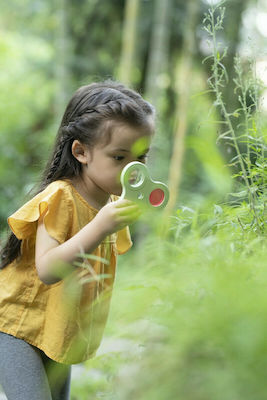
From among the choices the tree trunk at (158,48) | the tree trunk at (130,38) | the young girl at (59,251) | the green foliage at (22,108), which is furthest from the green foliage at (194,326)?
the tree trunk at (130,38)

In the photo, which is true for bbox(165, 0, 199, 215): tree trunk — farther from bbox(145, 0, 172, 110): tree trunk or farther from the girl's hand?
the girl's hand

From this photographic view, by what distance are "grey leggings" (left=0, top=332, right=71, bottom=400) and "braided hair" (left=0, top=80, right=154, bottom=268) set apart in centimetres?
23

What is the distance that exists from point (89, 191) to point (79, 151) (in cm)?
12

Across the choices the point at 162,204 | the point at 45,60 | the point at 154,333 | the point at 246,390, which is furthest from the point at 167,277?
the point at 45,60

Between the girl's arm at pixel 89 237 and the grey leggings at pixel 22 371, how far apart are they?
26 cm

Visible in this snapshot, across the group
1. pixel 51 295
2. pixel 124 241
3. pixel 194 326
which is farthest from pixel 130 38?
pixel 194 326

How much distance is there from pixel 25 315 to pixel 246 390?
1.00m

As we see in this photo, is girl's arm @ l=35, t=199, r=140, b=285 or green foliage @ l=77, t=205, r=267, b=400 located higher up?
green foliage @ l=77, t=205, r=267, b=400

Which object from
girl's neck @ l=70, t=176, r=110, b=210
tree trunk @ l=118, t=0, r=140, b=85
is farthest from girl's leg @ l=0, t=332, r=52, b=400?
tree trunk @ l=118, t=0, r=140, b=85

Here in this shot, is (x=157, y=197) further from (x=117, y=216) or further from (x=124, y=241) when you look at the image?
(x=124, y=241)

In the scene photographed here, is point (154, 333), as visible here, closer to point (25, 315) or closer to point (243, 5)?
point (25, 315)

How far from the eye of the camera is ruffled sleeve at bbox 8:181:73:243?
4.28 ft

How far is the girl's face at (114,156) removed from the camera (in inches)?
53.6

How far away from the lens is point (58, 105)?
798 cm
